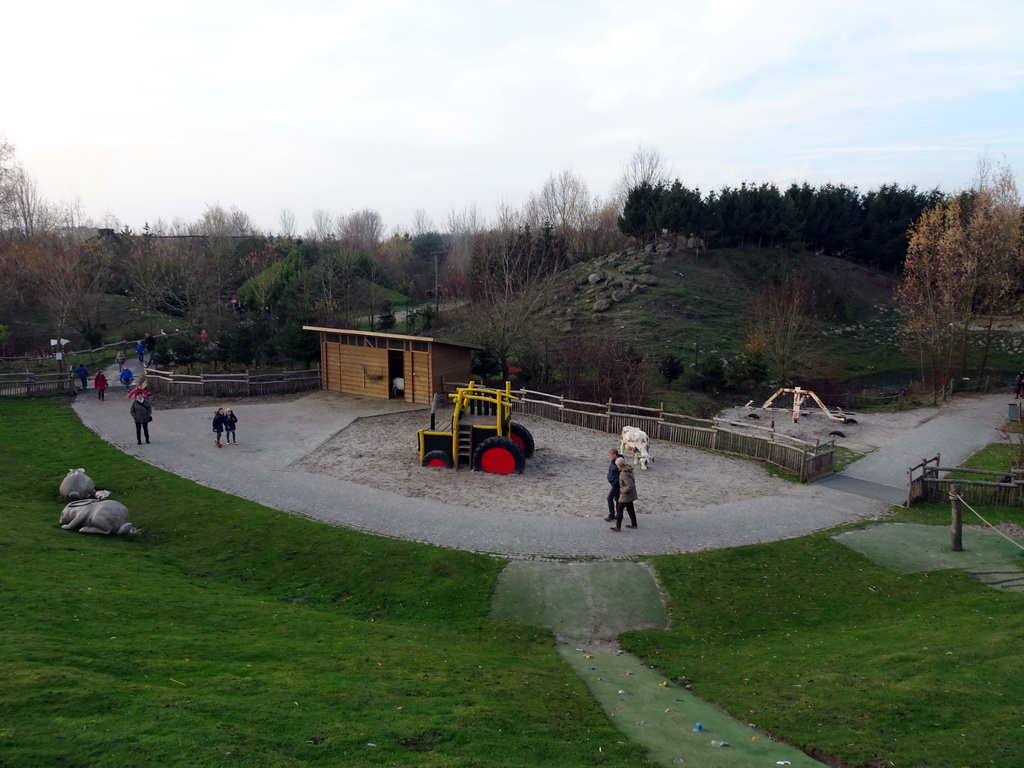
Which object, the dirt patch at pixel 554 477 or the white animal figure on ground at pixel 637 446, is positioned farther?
the white animal figure on ground at pixel 637 446

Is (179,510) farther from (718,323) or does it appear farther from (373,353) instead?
(718,323)

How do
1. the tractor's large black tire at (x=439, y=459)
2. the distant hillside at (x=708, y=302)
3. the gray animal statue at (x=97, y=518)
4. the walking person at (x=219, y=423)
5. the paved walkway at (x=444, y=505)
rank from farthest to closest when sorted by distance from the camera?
the distant hillside at (x=708, y=302) → the walking person at (x=219, y=423) → the tractor's large black tire at (x=439, y=459) → the paved walkway at (x=444, y=505) → the gray animal statue at (x=97, y=518)

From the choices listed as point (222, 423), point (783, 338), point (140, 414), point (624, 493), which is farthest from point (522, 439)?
point (783, 338)

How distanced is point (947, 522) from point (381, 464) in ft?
47.9

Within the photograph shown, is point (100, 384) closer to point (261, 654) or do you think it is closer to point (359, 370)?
point (359, 370)

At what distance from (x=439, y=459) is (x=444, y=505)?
3.31 metres

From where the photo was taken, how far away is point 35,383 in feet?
90.6

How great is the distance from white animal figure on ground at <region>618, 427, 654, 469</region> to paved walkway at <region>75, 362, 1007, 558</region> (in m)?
3.36

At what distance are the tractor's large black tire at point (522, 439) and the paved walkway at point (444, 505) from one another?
4639mm

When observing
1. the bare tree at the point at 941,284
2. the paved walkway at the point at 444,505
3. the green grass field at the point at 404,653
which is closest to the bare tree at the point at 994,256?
the bare tree at the point at 941,284

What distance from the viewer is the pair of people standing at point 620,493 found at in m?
14.9

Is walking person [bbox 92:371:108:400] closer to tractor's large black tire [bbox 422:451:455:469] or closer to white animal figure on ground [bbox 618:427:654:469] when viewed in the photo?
tractor's large black tire [bbox 422:451:455:469]

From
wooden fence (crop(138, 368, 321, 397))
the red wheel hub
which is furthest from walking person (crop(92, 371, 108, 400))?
the red wheel hub

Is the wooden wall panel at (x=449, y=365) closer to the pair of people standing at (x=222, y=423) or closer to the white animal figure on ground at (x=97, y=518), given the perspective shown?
the pair of people standing at (x=222, y=423)
